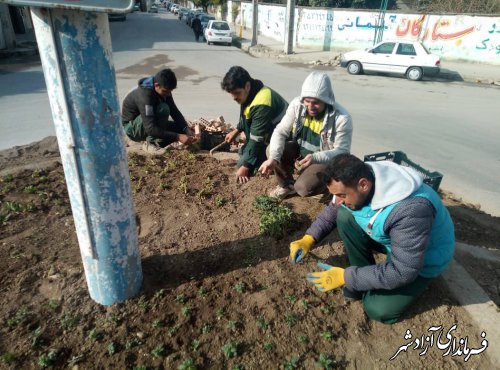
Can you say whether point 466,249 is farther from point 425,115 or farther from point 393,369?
point 425,115

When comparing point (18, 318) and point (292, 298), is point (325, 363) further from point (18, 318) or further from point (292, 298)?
point (18, 318)

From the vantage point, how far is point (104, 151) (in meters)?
1.81

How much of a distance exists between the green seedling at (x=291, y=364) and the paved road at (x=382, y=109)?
12.1 ft

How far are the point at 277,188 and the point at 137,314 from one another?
1918 mm

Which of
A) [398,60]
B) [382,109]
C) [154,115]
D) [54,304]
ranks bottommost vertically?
[382,109]

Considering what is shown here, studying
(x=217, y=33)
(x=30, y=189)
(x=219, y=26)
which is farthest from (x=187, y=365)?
(x=219, y=26)

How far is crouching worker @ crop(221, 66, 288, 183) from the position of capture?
3.41 m

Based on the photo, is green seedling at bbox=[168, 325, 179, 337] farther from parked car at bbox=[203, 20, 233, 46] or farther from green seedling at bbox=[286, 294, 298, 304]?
parked car at bbox=[203, 20, 233, 46]

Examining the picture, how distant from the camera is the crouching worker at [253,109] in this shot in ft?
11.2

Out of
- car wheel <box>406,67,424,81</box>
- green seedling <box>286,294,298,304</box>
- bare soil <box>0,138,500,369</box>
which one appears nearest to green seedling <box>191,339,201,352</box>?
bare soil <box>0,138,500,369</box>

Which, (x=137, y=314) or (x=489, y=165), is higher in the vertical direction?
(x=137, y=314)

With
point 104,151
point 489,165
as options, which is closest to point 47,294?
point 104,151

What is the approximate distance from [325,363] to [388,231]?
0.84 m

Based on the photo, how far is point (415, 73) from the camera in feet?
42.6
